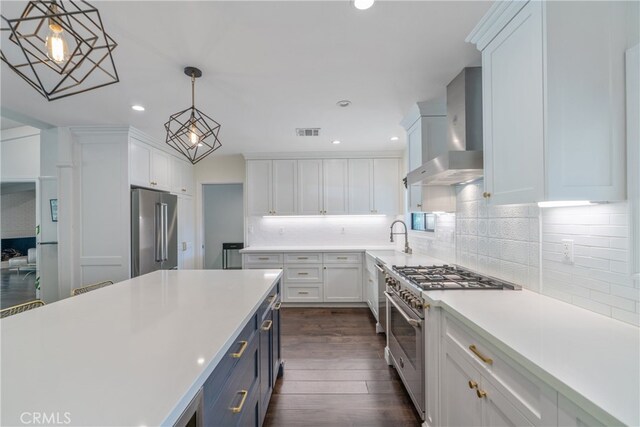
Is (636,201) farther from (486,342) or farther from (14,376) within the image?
(14,376)

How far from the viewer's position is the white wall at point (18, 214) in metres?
7.18

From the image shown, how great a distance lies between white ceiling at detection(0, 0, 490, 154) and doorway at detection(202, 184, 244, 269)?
11.7 ft

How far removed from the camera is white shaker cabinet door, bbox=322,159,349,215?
447 centimetres

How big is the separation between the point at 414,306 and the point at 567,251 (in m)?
0.87

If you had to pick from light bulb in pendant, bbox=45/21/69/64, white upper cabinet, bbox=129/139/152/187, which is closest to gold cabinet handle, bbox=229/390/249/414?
light bulb in pendant, bbox=45/21/69/64

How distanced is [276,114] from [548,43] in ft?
7.37

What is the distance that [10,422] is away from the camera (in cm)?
59

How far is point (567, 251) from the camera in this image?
1404 millimetres

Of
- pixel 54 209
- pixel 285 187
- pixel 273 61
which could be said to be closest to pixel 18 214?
pixel 54 209

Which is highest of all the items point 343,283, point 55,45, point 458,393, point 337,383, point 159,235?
point 55,45

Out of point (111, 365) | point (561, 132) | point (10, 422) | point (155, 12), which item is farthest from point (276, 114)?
point (10, 422)

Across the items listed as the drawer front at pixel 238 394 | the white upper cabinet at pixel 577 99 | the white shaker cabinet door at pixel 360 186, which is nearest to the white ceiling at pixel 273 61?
the white upper cabinet at pixel 577 99

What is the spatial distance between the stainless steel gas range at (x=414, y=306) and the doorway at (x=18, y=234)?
25.4 feet

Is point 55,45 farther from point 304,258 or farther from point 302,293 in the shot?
point 302,293
